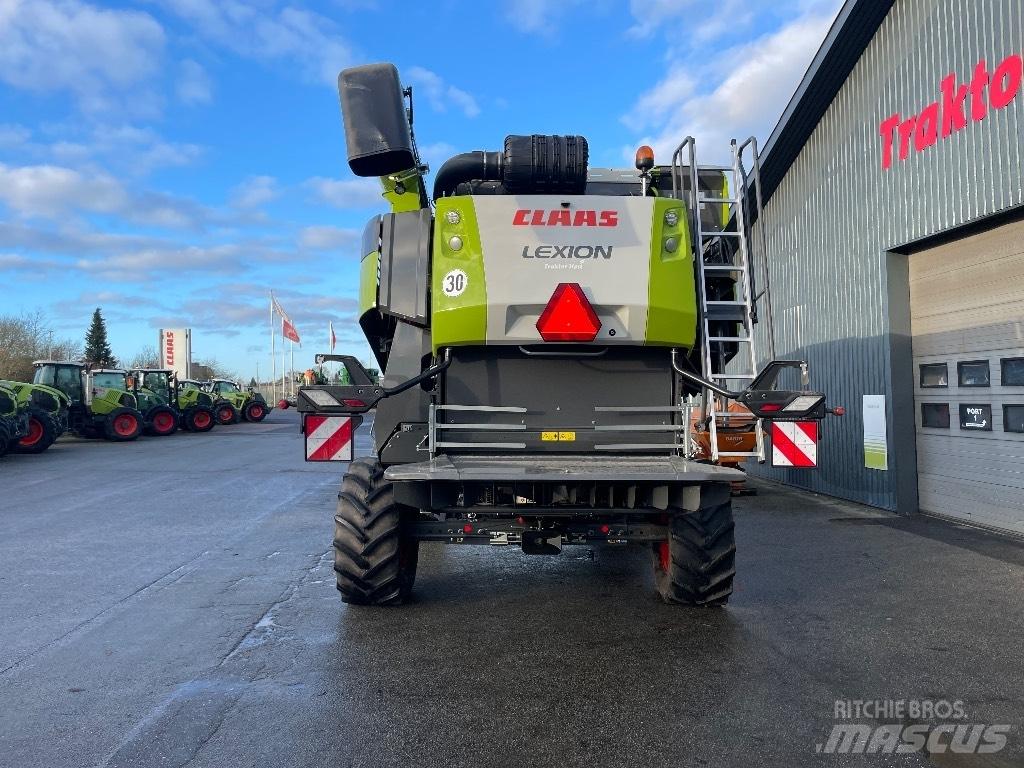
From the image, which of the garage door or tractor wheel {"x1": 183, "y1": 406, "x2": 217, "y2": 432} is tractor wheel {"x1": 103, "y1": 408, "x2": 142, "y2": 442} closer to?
tractor wheel {"x1": 183, "y1": 406, "x2": 217, "y2": 432}

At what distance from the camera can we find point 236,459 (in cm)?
1834

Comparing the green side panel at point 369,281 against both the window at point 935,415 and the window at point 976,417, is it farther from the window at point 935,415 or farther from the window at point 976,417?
the window at point 935,415

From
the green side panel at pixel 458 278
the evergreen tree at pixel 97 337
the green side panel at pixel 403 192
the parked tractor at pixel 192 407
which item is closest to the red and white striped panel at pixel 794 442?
the green side panel at pixel 458 278

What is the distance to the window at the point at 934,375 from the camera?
984 centimetres

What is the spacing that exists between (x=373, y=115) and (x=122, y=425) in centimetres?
2266

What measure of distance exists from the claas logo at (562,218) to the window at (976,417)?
6.18 metres

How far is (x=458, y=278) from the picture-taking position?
208 inches

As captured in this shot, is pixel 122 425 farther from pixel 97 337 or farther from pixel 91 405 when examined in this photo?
pixel 97 337

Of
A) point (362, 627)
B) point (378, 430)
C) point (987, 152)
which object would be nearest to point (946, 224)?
point (987, 152)

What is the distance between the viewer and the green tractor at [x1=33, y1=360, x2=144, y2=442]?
24.3m

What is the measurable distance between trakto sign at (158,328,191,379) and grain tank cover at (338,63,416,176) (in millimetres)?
47648

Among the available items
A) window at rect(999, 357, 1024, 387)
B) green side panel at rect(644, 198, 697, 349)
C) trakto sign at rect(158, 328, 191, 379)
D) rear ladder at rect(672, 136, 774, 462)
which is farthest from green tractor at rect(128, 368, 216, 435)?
window at rect(999, 357, 1024, 387)

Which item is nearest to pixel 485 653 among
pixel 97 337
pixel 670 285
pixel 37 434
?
pixel 670 285

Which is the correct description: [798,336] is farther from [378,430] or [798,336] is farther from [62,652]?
[62,652]
